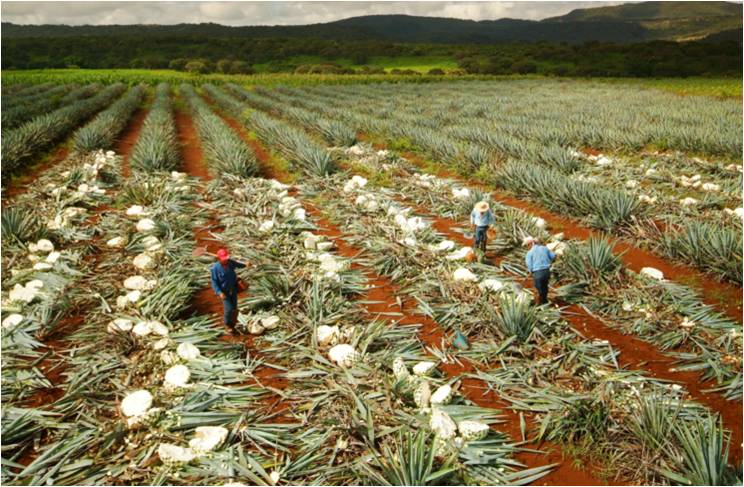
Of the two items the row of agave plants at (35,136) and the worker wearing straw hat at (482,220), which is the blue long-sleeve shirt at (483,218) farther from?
the row of agave plants at (35,136)

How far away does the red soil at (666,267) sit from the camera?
5041mm

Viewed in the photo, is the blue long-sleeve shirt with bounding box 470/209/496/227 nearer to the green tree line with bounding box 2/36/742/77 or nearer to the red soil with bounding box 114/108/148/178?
the red soil with bounding box 114/108/148/178

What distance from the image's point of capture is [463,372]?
4062 millimetres

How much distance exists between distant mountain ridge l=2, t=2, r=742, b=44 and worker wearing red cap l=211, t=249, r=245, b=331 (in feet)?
384

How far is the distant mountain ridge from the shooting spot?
128125mm

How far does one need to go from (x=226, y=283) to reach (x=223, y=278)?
6cm

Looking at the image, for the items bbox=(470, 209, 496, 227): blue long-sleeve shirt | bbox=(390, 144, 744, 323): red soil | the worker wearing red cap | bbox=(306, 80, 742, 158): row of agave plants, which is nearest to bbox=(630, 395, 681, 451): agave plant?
bbox=(390, 144, 744, 323): red soil

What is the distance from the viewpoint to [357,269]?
594 centimetres

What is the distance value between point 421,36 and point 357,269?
178100mm

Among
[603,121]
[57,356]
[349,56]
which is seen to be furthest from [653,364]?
[349,56]

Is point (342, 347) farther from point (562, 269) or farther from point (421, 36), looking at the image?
point (421, 36)

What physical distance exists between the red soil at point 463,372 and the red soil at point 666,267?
8.13 ft

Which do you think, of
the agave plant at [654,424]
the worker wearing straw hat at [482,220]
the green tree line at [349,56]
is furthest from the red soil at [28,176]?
the green tree line at [349,56]

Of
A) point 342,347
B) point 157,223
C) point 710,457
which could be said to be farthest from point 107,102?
point 710,457
